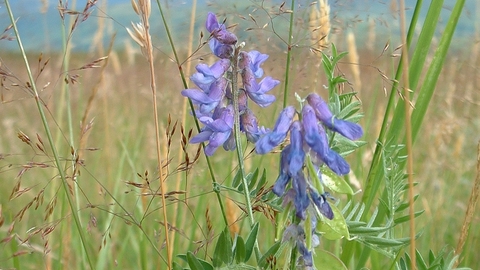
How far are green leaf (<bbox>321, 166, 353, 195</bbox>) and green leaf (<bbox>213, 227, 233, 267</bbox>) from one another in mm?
184

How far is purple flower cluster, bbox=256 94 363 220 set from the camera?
0.83m

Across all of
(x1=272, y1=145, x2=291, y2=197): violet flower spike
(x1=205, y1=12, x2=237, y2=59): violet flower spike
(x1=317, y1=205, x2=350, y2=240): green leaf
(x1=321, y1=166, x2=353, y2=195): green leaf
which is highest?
(x1=205, y1=12, x2=237, y2=59): violet flower spike

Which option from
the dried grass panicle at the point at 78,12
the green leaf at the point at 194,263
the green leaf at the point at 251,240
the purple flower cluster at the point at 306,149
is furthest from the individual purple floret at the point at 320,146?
the dried grass panicle at the point at 78,12

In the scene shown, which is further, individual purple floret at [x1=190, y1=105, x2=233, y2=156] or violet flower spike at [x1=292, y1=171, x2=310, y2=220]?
individual purple floret at [x1=190, y1=105, x2=233, y2=156]

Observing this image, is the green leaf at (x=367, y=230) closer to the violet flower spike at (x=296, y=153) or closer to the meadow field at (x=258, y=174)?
the meadow field at (x=258, y=174)

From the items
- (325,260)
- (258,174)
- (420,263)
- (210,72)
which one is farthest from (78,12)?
(420,263)

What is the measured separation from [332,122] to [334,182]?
109 mm

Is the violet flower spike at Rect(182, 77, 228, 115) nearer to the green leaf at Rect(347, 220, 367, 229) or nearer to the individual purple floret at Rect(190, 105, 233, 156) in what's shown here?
the individual purple floret at Rect(190, 105, 233, 156)

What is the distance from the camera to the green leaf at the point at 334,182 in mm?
887

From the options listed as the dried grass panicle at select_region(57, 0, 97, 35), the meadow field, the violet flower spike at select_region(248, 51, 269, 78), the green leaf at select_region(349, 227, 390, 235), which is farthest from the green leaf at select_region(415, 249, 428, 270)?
the dried grass panicle at select_region(57, 0, 97, 35)

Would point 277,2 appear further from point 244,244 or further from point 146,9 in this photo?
point 244,244

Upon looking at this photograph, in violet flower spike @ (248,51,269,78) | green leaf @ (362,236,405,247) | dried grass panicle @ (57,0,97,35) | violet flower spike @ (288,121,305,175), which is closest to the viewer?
violet flower spike @ (288,121,305,175)

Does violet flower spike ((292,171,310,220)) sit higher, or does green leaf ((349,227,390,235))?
violet flower spike ((292,171,310,220))

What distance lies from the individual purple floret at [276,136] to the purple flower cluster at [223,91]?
0.14 m
